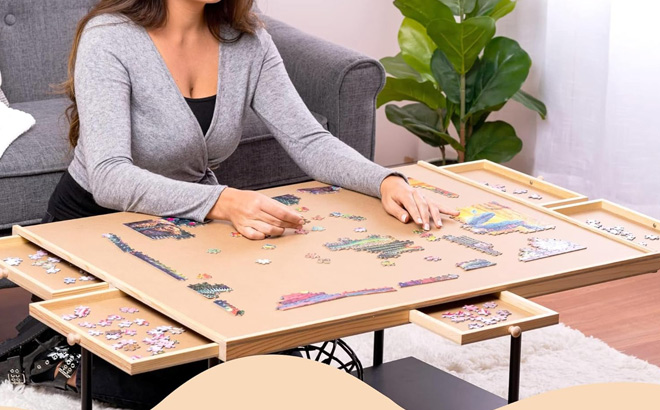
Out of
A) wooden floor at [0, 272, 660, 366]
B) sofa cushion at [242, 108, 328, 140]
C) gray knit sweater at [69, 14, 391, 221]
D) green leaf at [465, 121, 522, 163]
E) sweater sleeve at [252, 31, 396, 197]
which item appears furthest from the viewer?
green leaf at [465, 121, 522, 163]

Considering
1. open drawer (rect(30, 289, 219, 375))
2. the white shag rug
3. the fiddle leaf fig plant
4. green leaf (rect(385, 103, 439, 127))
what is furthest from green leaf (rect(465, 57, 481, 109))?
open drawer (rect(30, 289, 219, 375))

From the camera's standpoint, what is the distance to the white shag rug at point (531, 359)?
2.45 m

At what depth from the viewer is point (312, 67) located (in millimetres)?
3023

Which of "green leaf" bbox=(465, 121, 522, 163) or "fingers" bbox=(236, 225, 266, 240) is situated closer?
"fingers" bbox=(236, 225, 266, 240)

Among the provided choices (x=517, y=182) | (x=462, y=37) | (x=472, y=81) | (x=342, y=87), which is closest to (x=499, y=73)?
(x=472, y=81)

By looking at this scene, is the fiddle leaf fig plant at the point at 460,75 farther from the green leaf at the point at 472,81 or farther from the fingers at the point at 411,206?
the fingers at the point at 411,206

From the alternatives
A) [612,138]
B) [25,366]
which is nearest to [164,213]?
[25,366]

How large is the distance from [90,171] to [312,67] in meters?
1.22

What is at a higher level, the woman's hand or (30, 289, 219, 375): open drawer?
Answer: the woman's hand

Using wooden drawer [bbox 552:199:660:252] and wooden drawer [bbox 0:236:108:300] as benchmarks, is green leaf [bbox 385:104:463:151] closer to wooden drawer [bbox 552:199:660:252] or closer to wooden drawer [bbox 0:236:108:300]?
wooden drawer [bbox 552:199:660:252]

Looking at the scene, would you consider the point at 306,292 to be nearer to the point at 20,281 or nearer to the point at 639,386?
the point at 20,281

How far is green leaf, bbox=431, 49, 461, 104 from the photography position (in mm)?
3574

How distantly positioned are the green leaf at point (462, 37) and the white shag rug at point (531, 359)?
44.4 inches

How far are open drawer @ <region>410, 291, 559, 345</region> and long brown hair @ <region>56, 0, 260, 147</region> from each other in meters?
0.90
